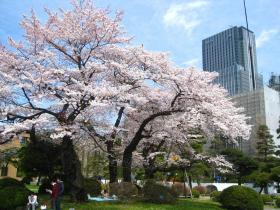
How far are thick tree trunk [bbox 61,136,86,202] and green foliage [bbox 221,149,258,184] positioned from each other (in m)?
30.1

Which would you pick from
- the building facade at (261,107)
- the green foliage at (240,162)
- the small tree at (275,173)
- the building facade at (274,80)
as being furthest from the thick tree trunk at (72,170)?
the building facade at (274,80)

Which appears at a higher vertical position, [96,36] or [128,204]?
[96,36]

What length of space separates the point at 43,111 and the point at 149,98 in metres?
5.88

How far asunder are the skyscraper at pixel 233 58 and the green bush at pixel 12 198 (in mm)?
72441

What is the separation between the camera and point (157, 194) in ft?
60.2

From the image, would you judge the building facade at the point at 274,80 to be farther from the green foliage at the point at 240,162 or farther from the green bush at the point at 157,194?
the green bush at the point at 157,194

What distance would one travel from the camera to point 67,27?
59.9ft

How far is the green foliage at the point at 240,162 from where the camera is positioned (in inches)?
1762

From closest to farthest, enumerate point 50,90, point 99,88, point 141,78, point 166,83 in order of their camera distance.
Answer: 1. point 99,88
2. point 50,90
3. point 141,78
4. point 166,83

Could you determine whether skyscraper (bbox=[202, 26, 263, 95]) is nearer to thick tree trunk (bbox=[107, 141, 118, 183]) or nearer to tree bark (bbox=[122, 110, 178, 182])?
thick tree trunk (bbox=[107, 141, 118, 183])

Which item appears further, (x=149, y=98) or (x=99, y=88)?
(x=149, y=98)

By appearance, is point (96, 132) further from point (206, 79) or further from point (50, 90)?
point (206, 79)

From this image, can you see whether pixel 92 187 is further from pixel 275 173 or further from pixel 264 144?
pixel 264 144

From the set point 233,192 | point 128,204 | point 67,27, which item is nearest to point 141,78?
point 67,27
